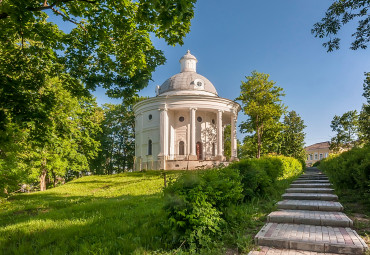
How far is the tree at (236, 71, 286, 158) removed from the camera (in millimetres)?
29594

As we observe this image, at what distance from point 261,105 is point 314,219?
26.2 meters

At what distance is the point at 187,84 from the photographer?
1326 inches

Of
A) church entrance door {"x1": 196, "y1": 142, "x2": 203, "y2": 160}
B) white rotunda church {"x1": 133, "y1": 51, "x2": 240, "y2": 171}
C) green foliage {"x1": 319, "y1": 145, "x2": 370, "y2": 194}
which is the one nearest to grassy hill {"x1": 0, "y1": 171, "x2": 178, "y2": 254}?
green foliage {"x1": 319, "y1": 145, "x2": 370, "y2": 194}

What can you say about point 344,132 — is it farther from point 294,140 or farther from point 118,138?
point 118,138

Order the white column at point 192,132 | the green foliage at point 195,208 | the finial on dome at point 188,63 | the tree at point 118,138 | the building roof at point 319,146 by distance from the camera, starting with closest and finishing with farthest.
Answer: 1. the green foliage at point 195,208
2. the white column at point 192,132
3. the finial on dome at point 188,63
4. the tree at point 118,138
5. the building roof at point 319,146

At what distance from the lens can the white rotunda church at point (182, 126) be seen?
96.2 feet

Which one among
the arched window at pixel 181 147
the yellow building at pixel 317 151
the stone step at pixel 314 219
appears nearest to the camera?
the stone step at pixel 314 219

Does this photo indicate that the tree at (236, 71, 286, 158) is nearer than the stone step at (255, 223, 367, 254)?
No

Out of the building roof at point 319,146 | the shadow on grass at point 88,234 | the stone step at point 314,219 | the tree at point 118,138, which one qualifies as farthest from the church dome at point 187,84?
the building roof at point 319,146

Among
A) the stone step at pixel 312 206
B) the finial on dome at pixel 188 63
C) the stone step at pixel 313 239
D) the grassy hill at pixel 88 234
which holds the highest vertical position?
the finial on dome at pixel 188 63

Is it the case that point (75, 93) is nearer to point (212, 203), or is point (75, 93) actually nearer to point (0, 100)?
point (0, 100)

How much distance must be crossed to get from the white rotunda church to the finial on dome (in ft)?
13.8

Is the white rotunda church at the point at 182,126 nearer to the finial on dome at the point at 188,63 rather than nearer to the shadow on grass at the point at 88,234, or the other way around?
the finial on dome at the point at 188,63

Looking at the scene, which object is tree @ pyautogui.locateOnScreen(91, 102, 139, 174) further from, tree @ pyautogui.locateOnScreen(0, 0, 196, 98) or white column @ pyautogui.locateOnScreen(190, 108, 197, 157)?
tree @ pyautogui.locateOnScreen(0, 0, 196, 98)
